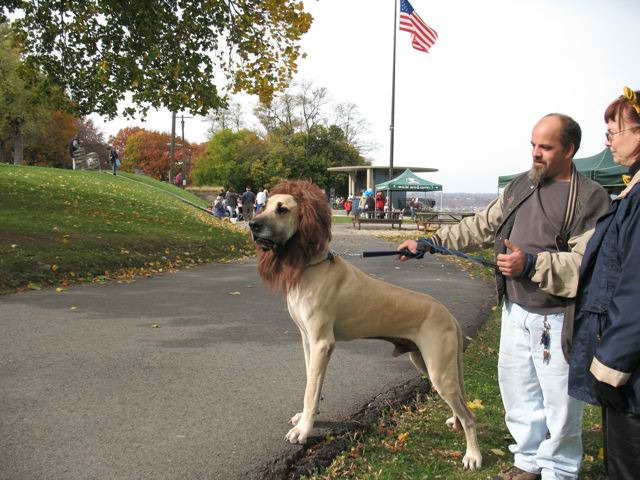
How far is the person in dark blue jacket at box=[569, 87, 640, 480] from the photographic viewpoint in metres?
1.94

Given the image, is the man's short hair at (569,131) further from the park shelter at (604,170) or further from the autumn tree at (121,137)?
the autumn tree at (121,137)

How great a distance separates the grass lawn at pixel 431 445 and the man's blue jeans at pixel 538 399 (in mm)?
416

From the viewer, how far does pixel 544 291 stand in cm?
283

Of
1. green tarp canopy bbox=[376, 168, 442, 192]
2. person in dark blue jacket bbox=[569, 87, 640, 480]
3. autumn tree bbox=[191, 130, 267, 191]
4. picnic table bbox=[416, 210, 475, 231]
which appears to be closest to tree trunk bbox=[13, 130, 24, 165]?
autumn tree bbox=[191, 130, 267, 191]

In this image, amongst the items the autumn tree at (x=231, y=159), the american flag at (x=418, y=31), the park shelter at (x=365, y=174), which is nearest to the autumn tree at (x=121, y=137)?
the autumn tree at (x=231, y=159)

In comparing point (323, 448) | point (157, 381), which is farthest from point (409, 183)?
point (323, 448)

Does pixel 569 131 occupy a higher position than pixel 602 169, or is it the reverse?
pixel 602 169

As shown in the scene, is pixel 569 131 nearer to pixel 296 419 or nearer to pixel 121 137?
pixel 296 419

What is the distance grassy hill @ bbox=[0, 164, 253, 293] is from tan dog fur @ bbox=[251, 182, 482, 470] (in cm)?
677

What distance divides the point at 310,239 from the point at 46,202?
15.1m

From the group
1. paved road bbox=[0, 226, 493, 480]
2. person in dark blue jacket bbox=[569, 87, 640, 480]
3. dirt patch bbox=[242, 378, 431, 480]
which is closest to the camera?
person in dark blue jacket bbox=[569, 87, 640, 480]

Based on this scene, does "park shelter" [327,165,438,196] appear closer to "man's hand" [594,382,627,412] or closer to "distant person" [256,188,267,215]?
"distant person" [256,188,267,215]

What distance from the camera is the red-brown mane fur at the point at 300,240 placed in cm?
335

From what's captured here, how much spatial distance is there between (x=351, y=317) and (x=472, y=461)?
1220 mm
